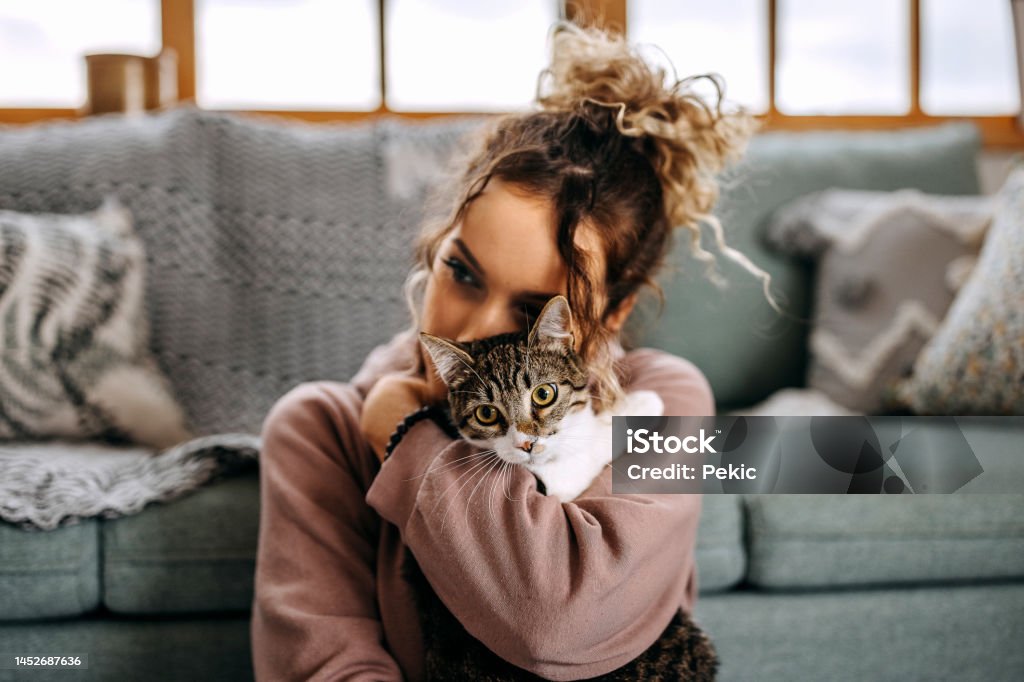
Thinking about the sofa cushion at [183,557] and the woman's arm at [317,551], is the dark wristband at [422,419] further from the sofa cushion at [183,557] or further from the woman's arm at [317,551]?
the sofa cushion at [183,557]

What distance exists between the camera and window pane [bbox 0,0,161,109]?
1950 millimetres

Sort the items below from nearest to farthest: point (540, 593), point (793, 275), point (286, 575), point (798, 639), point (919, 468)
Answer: point (540, 593) → point (286, 575) → point (919, 468) → point (798, 639) → point (793, 275)

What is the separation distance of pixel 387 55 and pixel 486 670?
183 centimetres

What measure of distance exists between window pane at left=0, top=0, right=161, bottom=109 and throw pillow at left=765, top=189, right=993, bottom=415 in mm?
1756

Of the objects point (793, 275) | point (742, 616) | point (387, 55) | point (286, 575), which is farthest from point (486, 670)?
point (387, 55)

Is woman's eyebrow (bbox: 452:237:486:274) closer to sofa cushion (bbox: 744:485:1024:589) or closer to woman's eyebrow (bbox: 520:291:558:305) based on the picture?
woman's eyebrow (bbox: 520:291:558:305)

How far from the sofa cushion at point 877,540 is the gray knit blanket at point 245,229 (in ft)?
2.67

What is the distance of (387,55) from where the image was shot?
2102 millimetres

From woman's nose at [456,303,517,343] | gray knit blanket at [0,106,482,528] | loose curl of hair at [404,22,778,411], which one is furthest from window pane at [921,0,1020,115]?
woman's nose at [456,303,517,343]

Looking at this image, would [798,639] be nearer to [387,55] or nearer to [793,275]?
[793,275]

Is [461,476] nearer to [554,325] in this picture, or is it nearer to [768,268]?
[554,325]

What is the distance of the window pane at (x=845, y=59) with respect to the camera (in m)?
2.12

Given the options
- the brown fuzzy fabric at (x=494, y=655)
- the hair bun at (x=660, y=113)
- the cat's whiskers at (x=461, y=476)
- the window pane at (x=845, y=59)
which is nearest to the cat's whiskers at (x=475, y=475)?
the cat's whiskers at (x=461, y=476)

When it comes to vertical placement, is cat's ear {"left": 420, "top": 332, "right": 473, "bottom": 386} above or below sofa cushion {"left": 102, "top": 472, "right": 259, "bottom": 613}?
above
